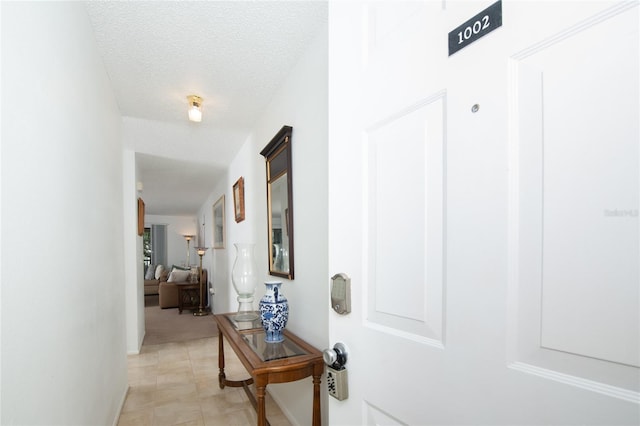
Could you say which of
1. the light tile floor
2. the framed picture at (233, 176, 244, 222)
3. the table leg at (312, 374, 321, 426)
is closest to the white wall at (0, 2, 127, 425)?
the light tile floor

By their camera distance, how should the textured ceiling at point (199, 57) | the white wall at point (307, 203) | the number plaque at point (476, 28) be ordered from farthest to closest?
the white wall at point (307, 203)
the textured ceiling at point (199, 57)
the number plaque at point (476, 28)

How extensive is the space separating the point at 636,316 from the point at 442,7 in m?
0.58

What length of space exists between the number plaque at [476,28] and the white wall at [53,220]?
3.42 ft

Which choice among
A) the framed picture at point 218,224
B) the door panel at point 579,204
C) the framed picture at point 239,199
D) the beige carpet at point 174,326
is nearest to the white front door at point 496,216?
the door panel at point 579,204

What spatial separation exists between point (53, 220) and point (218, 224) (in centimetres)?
456

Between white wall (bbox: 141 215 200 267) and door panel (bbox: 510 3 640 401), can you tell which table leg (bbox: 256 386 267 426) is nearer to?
door panel (bbox: 510 3 640 401)

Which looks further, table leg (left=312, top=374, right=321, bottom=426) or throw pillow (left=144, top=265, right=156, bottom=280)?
throw pillow (left=144, top=265, right=156, bottom=280)

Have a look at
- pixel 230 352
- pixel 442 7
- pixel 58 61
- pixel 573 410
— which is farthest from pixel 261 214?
pixel 573 410

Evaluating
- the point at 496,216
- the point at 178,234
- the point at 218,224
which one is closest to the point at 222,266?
the point at 218,224

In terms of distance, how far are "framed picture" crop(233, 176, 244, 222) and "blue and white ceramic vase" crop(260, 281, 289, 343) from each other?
192 centimetres

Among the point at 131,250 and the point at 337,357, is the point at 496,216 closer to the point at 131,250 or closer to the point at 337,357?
the point at 337,357

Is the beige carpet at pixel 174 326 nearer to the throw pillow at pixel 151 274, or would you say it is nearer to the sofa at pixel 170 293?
the sofa at pixel 170 293

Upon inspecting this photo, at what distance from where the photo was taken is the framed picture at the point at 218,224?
5.18 meters

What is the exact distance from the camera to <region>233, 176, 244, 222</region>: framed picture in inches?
143
